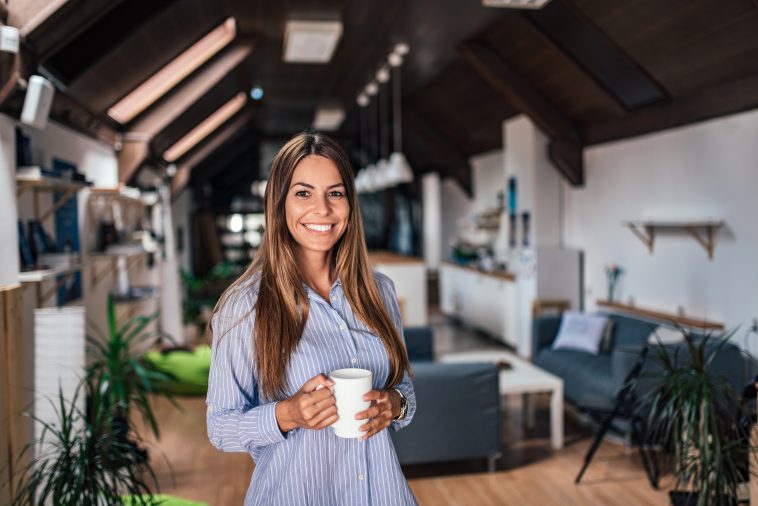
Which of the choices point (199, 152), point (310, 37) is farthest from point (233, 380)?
point (199, 152)

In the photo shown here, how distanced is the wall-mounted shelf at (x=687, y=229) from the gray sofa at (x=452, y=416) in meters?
2.17

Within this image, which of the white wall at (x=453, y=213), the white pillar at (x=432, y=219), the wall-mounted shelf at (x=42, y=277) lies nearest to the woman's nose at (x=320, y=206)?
the wall-mounted shelf at (x=42, y=277)

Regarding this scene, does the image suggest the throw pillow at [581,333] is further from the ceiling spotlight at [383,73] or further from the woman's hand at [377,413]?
the woman's hand at [377,413]

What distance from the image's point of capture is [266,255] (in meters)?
1.45

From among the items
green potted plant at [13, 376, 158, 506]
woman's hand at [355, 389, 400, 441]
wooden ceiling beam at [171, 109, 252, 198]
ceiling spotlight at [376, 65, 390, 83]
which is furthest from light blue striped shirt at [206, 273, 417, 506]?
wooden ceiling beam at [171, 109, 252, 198]

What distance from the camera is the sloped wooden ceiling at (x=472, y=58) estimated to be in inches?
171

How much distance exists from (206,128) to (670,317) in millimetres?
6948

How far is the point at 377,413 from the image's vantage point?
1308 mm

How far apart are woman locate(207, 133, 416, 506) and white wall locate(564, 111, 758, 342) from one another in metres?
4.17

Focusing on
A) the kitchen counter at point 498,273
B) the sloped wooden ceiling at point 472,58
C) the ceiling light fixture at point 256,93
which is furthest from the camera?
the ceiling light fixture at point 256,93

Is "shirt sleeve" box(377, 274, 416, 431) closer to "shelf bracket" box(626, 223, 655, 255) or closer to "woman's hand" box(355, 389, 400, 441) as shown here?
"woman's hand" box(355, 389, 400, 441)

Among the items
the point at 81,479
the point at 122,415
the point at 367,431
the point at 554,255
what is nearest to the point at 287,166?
the point at 367,431

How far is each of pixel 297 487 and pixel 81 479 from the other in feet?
4.73

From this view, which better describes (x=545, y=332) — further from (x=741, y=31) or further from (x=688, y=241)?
(x=741, y=31)
